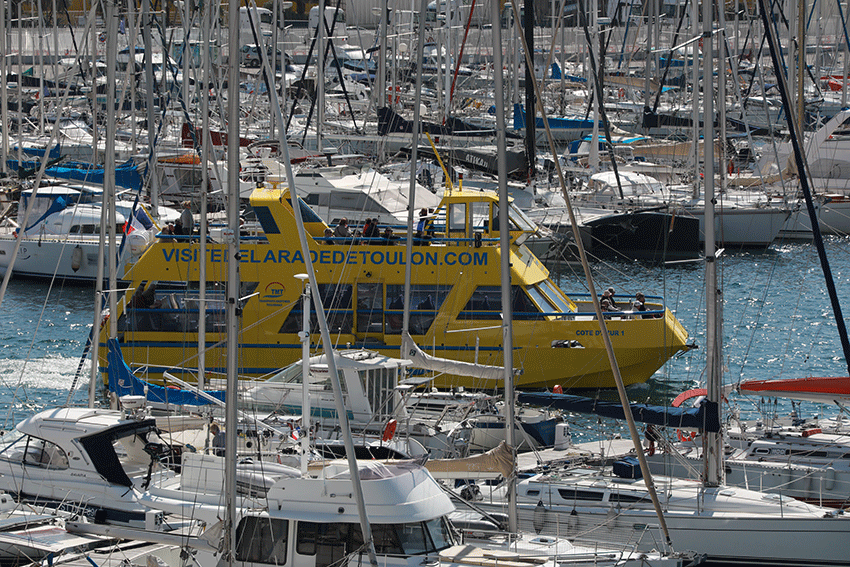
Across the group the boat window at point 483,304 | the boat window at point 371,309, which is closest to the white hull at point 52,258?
the boat window at point 371,309

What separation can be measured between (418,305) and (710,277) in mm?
7934

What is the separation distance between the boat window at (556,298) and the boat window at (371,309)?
10.3 ft

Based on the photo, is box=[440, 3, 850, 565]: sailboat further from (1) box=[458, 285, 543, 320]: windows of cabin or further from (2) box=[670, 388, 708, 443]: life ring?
(1) box=[458, 285, 543, 320]: windows of cabin

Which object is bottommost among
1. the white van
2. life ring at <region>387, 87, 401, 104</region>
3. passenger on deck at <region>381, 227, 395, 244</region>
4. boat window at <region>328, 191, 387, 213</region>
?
boat window at <region>328, 191, 387, 213</region>

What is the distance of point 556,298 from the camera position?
21891 mm

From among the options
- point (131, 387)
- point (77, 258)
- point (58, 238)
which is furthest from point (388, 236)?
point (58, 238)

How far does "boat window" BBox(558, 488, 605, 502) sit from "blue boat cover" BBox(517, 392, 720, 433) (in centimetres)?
112

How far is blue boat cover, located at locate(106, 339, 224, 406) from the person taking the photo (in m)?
17.4

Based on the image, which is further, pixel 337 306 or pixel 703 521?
pixel 337 306

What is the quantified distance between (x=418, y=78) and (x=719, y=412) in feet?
24.1

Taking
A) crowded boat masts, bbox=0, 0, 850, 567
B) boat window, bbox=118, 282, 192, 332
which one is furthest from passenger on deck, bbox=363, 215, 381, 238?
boat window, bbox=118, 282, 192, 332

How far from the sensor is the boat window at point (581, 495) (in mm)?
14505

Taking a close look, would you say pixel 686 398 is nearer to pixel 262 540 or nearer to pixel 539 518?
pixel 539 518

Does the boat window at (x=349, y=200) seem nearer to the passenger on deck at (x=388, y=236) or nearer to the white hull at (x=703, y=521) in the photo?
the passenger on deck at (x=388, y=236)
